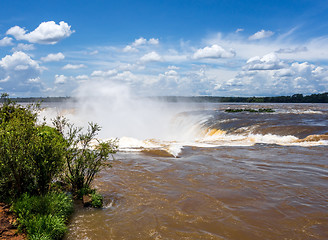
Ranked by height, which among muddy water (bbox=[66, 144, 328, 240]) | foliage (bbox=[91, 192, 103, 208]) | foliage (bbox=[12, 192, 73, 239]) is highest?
foliage (bbox=[12, 192, 73, 239])

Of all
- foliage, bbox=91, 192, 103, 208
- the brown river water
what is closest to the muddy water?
the brown river water

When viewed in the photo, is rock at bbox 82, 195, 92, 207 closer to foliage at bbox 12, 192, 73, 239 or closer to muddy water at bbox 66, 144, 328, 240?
muddy water at bbox 66, 144, 328, 240

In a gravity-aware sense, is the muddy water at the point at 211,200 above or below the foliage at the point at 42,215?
below

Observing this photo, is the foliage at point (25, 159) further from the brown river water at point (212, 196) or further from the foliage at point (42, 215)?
the brown river water at point (212, 196)

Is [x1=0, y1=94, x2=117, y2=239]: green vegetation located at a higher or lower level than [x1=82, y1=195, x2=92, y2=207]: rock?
higher

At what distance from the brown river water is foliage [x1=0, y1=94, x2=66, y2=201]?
144 centimetres

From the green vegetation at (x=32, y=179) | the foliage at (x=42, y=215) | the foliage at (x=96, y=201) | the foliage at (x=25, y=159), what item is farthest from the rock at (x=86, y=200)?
the foliage at (x=25, y=159)

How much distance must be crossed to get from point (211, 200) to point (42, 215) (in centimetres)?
509

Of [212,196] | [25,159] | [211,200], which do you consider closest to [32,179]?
[25,159]

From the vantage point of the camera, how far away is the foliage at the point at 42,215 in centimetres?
531

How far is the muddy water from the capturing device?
20.5 feet

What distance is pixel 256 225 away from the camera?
257 inches

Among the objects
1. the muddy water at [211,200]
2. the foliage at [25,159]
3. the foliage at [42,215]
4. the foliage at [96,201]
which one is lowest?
the muddy water at [211,200]

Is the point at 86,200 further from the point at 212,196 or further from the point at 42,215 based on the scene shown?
the point at 212,196
